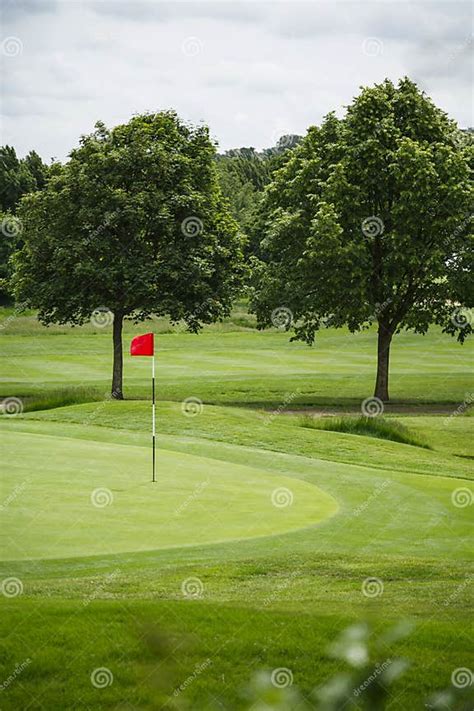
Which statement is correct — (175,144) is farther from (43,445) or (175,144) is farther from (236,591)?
(236,591)

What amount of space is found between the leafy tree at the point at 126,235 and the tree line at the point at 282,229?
5 cm

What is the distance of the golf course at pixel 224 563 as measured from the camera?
20.4 ft

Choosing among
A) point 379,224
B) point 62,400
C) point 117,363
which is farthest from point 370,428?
point 117,363

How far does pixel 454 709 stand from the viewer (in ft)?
19.3

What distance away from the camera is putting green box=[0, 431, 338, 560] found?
10625 mm

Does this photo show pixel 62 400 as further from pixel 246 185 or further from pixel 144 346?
pixel 246 185

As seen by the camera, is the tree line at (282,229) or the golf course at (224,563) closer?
the golf course at (224,563)

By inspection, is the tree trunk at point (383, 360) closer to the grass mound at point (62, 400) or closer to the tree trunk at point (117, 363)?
the tree trunk at point (117, 363)

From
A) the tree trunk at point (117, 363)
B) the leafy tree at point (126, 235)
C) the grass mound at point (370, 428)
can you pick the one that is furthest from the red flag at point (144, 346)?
the tree trunk at point (117, 363)

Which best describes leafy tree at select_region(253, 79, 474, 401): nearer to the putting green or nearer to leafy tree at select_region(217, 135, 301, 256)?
leafy tree at select_region(217, 135, 301, 256)

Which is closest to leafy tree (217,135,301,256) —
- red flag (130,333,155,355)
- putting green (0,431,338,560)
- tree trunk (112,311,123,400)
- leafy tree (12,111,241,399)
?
leafy tree (12,111,241,399)

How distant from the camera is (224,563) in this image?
10.4 metres

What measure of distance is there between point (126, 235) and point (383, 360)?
1117 cm

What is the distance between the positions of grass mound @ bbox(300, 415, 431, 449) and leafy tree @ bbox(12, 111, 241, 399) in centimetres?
961
